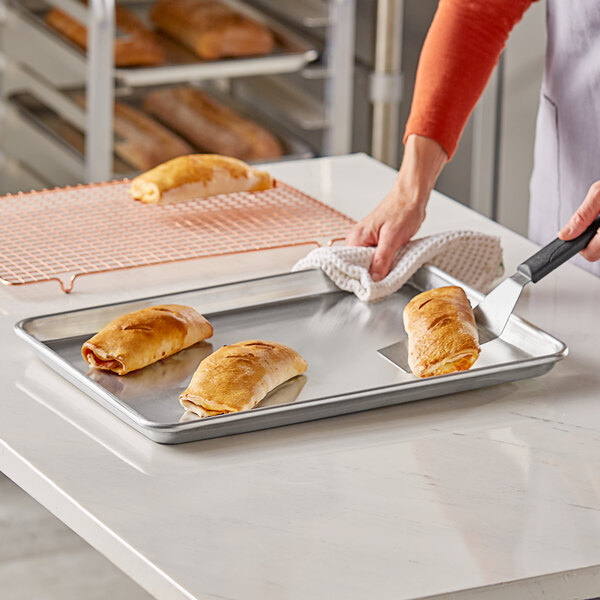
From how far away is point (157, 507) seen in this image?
82cm

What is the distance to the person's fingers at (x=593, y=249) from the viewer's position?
1126mm

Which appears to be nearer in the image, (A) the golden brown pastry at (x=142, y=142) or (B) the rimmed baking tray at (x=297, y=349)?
(B) the rimmed baking tray at (x=297, y=349)

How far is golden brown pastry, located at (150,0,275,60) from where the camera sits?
8.63ft

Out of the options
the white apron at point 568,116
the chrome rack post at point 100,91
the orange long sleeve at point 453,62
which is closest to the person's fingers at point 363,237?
the orange long sleeve at point 453,62

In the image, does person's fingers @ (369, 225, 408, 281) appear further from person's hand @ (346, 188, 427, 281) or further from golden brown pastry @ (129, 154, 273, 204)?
golden brown pastry @ (129, 154, 273, 204)

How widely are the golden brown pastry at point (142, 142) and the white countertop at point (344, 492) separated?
5.21 feet

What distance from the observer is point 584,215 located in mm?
1117

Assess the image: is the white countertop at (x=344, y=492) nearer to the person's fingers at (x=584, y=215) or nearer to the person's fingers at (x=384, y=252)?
the person's fingers at (x=584, y=215)

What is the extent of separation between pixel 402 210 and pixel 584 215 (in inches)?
9.7

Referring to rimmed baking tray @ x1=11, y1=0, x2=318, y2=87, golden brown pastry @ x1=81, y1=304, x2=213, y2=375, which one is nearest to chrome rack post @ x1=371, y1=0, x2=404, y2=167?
rimmed baking tray @ x1=11, y1=0, x2=318, y2=87

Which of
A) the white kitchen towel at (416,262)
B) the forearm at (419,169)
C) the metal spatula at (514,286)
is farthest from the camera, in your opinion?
the forearm at (419,169)

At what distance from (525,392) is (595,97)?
1.62ft

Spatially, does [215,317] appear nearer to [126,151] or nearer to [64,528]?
[64,528]

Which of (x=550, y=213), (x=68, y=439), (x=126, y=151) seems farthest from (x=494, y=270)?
(x=126, y=151)
